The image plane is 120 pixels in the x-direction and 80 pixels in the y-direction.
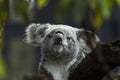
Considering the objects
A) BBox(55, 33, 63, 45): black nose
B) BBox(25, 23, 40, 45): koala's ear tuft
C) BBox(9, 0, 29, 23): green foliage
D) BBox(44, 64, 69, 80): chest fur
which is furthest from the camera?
→ BBox(25, 23, 40, 45): koala's ear tuft

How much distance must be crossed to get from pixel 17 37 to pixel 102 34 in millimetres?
1626

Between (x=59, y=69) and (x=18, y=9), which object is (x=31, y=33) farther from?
(x=18, y=9)

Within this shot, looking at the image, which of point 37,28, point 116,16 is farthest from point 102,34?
point 37,28

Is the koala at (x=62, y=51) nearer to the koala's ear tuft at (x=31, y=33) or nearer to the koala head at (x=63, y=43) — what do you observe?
the koala head at (x=63, y=43)

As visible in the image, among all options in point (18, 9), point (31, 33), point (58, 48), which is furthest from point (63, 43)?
point (18, 9)

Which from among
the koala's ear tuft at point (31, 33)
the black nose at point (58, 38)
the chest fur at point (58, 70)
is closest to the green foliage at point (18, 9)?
the black nose at point (58, 38)

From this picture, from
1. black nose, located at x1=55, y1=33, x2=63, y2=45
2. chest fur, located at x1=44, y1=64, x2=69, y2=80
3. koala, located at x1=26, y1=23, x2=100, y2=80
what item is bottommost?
chest fur, located at x1=44, y1=64, x2=69, y2=80

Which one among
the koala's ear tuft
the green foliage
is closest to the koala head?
the koala's ear tuft

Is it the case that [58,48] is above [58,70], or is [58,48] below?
above

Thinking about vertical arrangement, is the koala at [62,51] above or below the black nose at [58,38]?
below

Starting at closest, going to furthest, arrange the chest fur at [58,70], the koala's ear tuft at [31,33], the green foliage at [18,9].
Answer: the green foliage at [18,9], the chest fur at [58,70], the koala's ear tuft at [31,33]

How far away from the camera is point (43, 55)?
141 inches

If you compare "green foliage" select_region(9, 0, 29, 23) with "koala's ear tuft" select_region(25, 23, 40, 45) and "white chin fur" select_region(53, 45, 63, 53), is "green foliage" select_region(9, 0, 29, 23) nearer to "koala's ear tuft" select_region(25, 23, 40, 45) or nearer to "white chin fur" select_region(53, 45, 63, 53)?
"white chin fur" select_region(53, 45, 63, 53)

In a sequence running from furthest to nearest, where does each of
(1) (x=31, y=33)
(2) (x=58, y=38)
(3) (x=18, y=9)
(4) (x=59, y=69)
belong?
1. (1) (x=31, y=33)
2. (4) (x=59, y=69)
3. (2) (x=58, y=38)
4. (3) (x=18, y=9)
